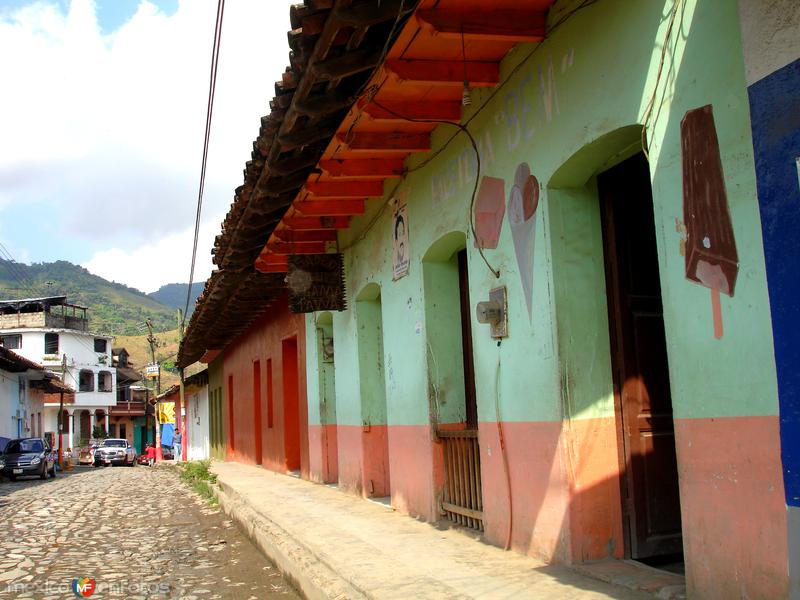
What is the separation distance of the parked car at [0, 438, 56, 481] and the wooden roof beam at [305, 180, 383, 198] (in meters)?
18.9

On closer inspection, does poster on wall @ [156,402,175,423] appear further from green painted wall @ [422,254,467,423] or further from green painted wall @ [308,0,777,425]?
green painted wall @ [422,254,467,423]

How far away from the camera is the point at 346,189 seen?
8.09 metres

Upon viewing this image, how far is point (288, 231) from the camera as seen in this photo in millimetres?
9586

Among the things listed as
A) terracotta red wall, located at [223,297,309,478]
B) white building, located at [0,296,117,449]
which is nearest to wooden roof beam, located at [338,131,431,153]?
terracotta red wall, located at [223,297,309,478]

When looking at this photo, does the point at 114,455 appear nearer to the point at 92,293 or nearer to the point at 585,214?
the point at 585,214

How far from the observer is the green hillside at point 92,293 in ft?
394

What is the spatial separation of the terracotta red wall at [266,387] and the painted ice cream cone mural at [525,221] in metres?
7.52

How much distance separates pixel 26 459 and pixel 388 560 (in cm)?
2089

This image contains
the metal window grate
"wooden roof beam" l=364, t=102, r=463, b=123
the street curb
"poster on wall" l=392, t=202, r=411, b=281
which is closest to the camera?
the street curb

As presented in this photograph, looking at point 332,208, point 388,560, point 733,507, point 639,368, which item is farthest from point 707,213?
point 332,208

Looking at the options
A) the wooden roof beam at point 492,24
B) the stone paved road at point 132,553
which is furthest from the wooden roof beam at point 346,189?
A: the stone paved road at point 132,553

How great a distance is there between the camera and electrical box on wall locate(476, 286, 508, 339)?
18.6 ft

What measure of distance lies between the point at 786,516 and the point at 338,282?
7.24m

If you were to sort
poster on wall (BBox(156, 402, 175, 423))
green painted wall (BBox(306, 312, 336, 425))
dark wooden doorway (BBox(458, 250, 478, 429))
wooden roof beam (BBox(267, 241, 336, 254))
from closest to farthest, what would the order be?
dark wooden doorway (BBox(458, 250, 478, 429)), wooden roof beam (BBox(267, 241, 336, 254)), green painted wall (BBox(306, 312, 336, 425)), poster on wall (BBox(156, 402, 175, 423))
